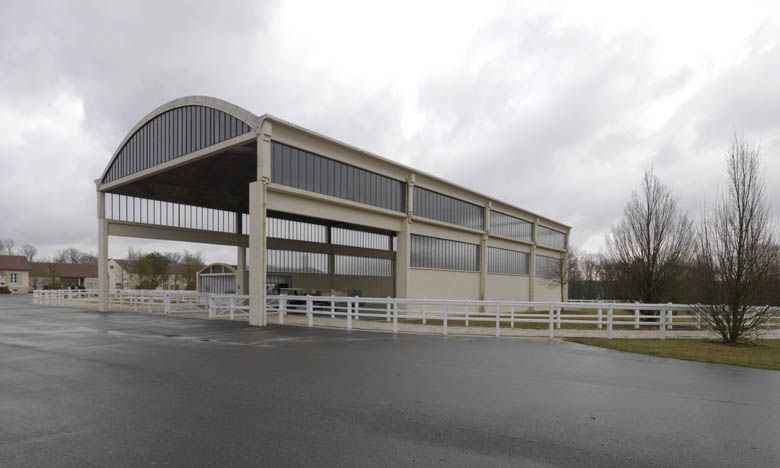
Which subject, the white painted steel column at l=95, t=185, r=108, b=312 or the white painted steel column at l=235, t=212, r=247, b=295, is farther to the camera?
the white painted steel column at l=235, t=212, r=247, b=295

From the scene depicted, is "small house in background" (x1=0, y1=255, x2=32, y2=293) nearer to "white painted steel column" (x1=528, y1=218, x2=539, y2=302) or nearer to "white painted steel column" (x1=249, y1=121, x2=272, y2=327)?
"white painted steel column" (x1=249, y1=121, x2=272, y2=327)

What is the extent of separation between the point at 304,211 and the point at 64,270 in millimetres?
104173

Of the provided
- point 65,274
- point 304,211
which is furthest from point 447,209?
point 65,274

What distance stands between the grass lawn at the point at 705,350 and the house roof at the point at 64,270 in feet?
371

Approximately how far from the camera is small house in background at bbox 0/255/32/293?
83312 millimetres

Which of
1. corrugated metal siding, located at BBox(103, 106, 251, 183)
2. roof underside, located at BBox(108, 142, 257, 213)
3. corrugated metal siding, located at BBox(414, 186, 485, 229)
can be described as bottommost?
corrugated metal siding, located at BBox(414, 186, 485, 229)

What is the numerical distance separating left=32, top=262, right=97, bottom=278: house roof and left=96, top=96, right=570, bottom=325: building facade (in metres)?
83.5

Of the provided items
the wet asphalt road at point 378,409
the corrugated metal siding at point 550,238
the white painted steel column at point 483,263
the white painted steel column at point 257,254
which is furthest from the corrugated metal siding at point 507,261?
the wet asphalt road at point 378,409

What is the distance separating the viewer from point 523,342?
14.8 metres

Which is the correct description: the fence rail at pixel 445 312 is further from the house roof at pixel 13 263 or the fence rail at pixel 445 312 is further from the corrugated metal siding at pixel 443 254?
the house roof at pixel 13 263

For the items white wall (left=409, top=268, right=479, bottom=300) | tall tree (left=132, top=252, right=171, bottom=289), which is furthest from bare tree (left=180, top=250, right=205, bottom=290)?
white wall (left=409, top=268, right=479, bottom=300)

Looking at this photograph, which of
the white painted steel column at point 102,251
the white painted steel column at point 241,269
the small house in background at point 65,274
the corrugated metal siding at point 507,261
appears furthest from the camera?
the small house in background at point 65,274

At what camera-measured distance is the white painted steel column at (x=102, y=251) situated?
99.8ft

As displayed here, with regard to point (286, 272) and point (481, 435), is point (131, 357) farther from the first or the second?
point (286, 272)
